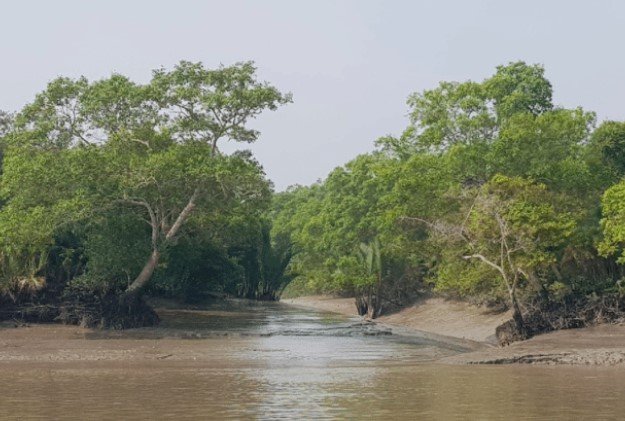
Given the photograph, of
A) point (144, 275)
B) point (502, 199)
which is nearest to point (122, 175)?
point (144, 275)

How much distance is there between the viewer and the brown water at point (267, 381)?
17717 mm

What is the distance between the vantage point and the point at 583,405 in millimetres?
18297

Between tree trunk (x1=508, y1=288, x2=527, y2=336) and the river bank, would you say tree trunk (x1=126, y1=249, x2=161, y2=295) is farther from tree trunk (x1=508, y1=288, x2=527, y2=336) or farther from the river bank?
tree trunk (x1=508, y1=288, x2=527, y2=336)

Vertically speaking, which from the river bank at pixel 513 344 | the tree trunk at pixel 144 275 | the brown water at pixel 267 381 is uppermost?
the tree trunk at pixel 144 275

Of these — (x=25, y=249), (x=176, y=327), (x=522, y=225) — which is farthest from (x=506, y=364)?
(x=25, y=249)

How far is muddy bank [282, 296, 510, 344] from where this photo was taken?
4125 centimetres

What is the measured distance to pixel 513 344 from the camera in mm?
33281

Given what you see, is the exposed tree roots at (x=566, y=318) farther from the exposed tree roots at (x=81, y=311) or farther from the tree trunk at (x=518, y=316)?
the exposed tree roots at (x=81, y=311)

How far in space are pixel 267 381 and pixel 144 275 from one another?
60.4ft

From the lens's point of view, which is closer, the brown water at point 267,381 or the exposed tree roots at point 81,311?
the brown water at point 267,381

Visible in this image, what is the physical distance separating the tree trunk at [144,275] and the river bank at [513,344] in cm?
1343

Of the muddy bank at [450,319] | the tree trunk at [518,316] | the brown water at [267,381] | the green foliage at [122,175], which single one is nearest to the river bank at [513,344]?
the muddy bank at [450,319]

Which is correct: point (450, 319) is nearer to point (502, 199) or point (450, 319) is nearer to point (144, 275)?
point (502, 199)

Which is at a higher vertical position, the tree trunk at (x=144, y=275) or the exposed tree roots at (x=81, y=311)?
the tree trunk at (x=144, y=275)
